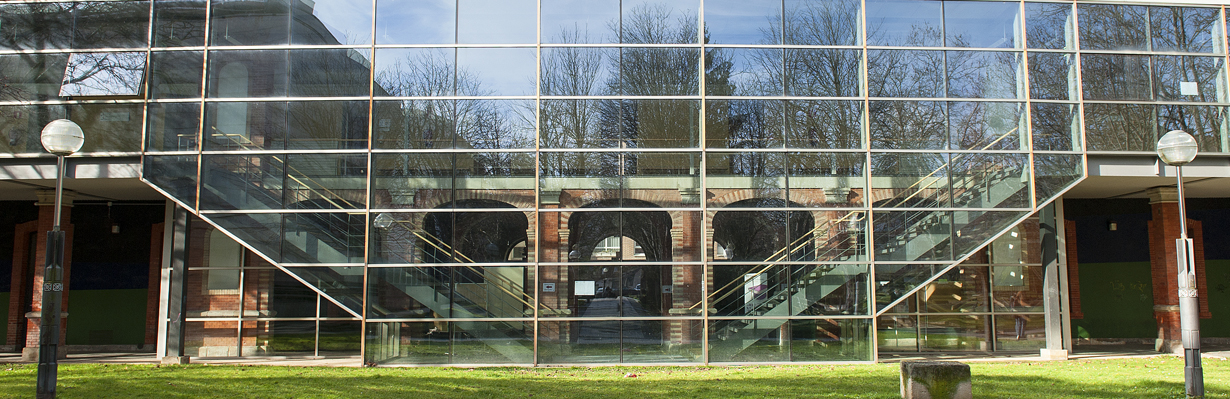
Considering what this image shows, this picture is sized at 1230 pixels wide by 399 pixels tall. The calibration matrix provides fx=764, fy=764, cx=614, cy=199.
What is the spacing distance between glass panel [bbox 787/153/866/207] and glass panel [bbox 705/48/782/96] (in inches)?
55.1

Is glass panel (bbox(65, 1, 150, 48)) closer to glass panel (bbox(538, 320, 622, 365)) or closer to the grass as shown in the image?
the grass

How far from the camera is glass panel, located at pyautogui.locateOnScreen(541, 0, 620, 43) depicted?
14.2 m

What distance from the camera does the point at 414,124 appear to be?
548 inches

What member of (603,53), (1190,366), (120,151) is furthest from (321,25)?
(1190,366)

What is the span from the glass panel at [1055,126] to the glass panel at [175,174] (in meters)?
15.4

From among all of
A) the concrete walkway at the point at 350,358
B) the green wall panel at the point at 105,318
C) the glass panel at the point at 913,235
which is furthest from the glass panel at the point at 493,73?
the green wall panel at the point at 105,318

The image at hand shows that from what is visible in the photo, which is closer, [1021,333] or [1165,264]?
[1021,333]

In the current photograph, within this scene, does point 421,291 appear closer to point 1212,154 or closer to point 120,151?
point 120,151

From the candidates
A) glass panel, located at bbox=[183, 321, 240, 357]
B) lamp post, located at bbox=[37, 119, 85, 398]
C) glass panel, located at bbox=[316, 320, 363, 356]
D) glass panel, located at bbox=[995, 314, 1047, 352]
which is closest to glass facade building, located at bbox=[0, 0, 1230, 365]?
glass panel, located at bbox=[316, 320, 363, 356]

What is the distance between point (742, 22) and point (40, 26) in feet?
43.4

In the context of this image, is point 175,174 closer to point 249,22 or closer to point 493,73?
point 249,22

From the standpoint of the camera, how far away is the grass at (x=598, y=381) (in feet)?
33.2

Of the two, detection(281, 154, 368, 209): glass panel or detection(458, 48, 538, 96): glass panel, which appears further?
detection(458, 48, 538, 96): glass panel

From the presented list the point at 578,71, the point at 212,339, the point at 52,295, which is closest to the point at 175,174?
the point at 212,339
